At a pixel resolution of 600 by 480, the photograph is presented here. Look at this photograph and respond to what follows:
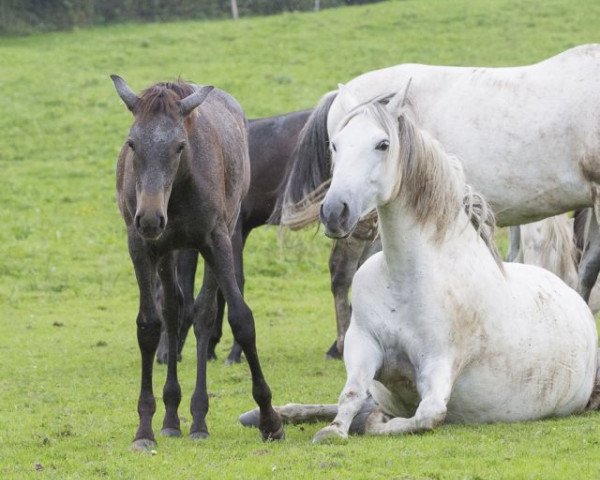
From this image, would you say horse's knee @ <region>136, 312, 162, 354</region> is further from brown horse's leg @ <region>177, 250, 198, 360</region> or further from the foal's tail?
brown horse's leg @ <region>177, 250, 198, 360</region>

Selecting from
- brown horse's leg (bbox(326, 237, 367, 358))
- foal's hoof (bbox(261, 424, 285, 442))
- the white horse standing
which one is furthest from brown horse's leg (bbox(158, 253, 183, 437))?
brown horse's leg (bbox(326, 237, 367, 358))

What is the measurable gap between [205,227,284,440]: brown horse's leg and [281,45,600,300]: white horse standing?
8.38 ft

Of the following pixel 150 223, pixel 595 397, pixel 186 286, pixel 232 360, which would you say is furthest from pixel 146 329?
pixel 232 360

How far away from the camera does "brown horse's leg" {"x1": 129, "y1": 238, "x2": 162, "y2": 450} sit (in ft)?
21.5

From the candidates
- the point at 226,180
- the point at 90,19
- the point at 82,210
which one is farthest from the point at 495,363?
the point at 90,19

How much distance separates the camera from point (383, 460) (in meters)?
5.58

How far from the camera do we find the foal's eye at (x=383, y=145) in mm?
6086

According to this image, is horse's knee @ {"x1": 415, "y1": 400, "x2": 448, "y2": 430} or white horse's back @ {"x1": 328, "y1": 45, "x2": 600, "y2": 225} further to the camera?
white horse's back @ {"x1": 328, "y1": 45, "x2": 600, "y2": 225}

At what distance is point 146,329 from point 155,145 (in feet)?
4.05

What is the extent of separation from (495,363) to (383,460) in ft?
4.21

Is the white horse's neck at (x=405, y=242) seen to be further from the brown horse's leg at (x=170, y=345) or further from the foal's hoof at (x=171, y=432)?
the foal's hoof at (x=171, y=432)

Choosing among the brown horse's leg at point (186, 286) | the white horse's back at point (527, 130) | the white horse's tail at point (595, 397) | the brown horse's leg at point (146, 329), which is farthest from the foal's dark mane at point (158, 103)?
the brown horse's leg at point (186, 286)

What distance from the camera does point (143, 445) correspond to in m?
6.48

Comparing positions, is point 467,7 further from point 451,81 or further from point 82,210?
point 451,81
